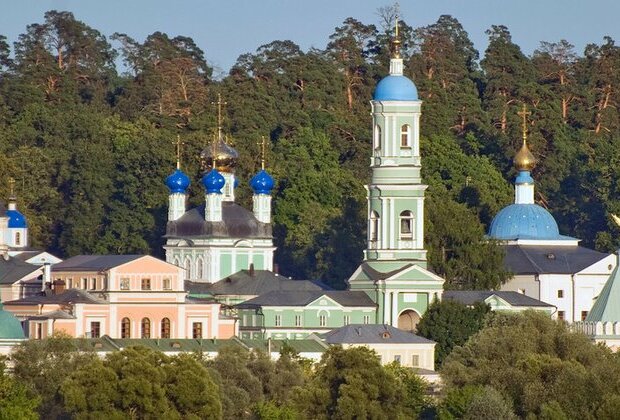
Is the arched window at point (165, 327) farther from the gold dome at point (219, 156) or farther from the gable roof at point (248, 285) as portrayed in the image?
the gold dome at point (219, 156)

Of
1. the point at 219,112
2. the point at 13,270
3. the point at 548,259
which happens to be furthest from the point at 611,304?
the point at 219,112

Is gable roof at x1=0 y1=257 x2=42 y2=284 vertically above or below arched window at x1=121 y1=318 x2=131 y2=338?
above

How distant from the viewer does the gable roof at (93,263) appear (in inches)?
3342

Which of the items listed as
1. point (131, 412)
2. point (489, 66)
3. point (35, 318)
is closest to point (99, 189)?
point (489, 66)

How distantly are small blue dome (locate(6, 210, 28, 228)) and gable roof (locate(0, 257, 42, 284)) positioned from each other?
5.50 m

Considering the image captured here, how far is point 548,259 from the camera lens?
299 ft

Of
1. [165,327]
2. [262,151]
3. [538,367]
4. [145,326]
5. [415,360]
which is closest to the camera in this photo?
[538,367]

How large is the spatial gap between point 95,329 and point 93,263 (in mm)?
4494

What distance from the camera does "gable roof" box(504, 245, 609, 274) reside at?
90312 mm

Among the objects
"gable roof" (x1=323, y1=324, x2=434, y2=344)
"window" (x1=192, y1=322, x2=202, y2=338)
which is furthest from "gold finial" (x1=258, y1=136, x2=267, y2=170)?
"gable roof" (x1=323, y1=324, x2=434, y2=344)

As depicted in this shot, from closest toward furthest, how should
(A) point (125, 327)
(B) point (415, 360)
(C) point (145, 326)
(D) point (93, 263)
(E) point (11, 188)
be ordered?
(B) point (415, 360) → (A) point (125, 327) → (C) point (145, 326) → (D) point (93, 263) → (E) point (11, 188)

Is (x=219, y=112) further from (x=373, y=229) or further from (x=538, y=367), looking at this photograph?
(x=538, y=367)

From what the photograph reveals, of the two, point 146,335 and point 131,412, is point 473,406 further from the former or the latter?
point 146,335

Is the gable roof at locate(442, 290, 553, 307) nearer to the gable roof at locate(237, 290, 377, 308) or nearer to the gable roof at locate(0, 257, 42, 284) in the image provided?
the gable roof at locate(237, 290, 377, 308)
